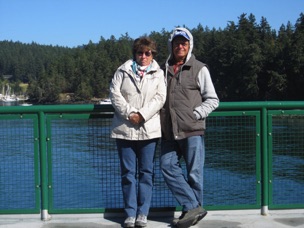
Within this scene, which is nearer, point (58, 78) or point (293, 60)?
point (293, 60)

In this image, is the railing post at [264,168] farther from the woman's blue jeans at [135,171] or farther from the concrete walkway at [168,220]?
the woman's blue jeans at [135,171]

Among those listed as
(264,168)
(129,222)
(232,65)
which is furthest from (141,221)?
(232,65)

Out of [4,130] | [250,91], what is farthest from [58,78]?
[4,130]

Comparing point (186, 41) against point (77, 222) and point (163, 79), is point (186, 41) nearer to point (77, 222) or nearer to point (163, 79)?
point (163, 79)

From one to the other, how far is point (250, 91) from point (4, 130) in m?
84.0

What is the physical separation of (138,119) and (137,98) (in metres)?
0.22

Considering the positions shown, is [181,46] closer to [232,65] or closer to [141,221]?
[141,221]

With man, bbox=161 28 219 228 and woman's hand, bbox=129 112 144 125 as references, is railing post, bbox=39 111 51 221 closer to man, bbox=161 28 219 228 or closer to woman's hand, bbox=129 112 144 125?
woman's hand, bbox=129 112 144 125

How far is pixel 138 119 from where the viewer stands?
4.56m

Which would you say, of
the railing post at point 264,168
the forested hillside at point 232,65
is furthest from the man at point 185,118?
the forested hillside at point 232,65

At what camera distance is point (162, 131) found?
4.78 m

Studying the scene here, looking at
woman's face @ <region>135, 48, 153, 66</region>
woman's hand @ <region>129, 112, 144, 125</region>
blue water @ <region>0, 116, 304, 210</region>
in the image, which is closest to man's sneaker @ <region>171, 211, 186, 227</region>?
blue water @ <region>0, 116, 304, 210</region>

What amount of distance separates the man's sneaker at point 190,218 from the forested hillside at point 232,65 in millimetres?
36852

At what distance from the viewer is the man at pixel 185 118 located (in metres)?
4.63
